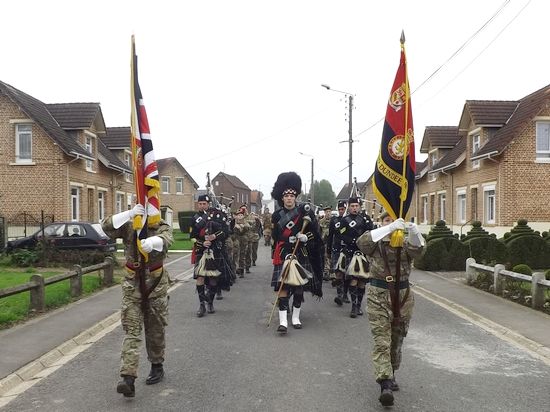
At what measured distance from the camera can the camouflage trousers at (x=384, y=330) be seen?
4715 millimetres

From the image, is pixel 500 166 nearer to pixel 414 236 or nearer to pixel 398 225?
pixel 414 236

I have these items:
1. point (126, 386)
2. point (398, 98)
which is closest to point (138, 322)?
point (126, 386)

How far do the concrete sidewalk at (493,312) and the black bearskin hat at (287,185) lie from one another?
11.9ft

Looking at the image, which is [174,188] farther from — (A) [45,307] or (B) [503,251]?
(A) [45,307]

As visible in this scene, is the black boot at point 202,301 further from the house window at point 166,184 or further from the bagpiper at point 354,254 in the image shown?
the house window at point 166,184

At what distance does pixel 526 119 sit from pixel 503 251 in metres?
8.35

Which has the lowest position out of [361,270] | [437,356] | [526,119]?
[437,356]

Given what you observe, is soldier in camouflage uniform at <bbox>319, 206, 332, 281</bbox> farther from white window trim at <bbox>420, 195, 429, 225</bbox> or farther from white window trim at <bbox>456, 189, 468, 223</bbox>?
white window trim at <bbox>420, 195, 429, 225</bbox>

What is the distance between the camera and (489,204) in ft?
79.1

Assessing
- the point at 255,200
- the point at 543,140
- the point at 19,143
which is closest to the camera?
the point at 543,140

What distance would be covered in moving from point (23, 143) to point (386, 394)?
23980 millimetres

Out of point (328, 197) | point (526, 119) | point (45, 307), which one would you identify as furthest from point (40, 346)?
point (328, 197)

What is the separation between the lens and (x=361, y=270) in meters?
8.81

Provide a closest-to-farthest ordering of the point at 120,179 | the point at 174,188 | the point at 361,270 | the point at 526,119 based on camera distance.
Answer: the point at 361,270
the point at 526,119
the point at 120,179
the point at 174,188
